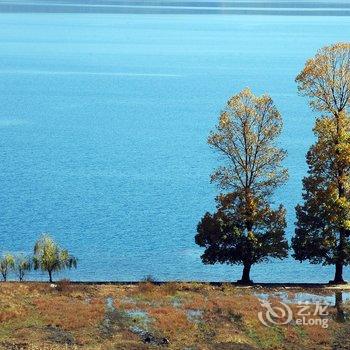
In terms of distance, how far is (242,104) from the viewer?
4172 centimetres

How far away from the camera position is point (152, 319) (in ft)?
107

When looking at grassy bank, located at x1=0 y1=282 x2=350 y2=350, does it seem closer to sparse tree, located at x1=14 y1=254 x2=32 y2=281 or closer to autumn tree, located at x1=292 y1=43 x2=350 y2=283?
autumn tree, located at x1=292 y1=43 x2=350 y2=283

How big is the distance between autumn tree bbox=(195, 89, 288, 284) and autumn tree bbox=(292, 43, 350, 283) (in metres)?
1.49

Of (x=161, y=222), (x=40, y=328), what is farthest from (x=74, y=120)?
(x=40, y=328)

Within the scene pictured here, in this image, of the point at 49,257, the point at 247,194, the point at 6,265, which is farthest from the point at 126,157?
the point at 247,194

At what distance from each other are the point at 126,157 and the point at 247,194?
49206mm

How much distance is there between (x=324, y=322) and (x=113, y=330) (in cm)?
838

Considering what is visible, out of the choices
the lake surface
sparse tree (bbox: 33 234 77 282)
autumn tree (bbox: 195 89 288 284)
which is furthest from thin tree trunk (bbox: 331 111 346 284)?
sparse tree (bbox: 33 234 77 282)

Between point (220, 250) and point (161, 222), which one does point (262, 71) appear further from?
point (220, 250)

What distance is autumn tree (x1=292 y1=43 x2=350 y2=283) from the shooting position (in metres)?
40.4

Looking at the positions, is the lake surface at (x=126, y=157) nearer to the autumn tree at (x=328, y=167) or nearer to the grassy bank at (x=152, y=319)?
the autumn tree at (x=328, y=167)

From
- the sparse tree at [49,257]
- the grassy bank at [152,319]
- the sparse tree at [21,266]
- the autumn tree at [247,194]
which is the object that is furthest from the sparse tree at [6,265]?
the autumn tree at [247,194]
